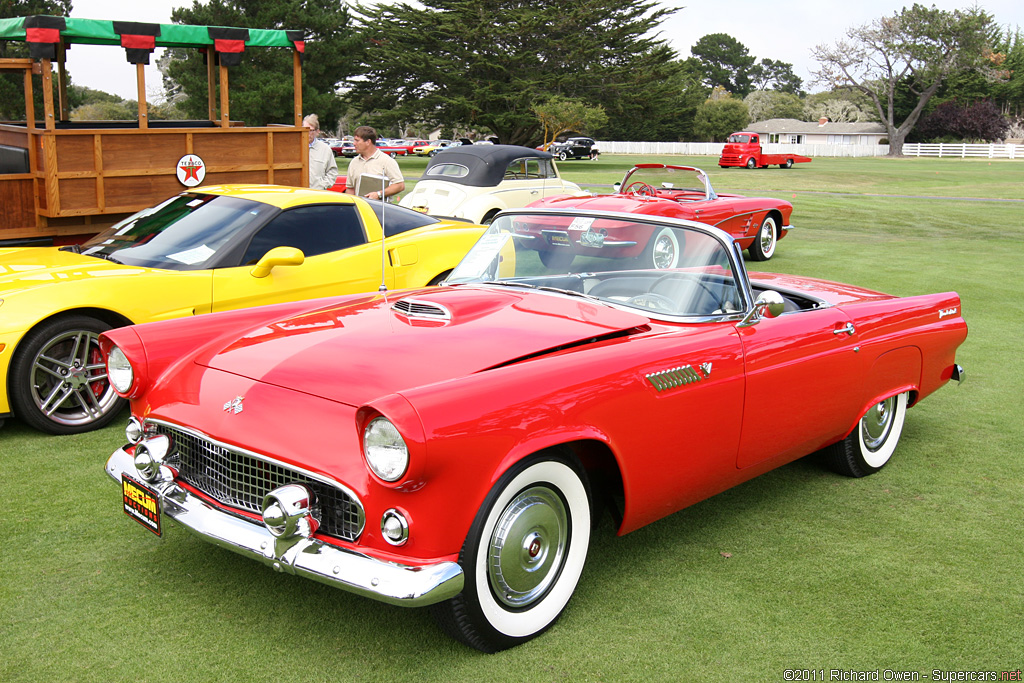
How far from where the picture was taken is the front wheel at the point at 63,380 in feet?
15.4

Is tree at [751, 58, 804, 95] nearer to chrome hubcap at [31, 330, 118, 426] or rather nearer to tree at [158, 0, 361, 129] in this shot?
tree at [158, 0, 361, 129]

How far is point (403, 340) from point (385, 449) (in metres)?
0.75

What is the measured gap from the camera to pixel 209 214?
5875 mm

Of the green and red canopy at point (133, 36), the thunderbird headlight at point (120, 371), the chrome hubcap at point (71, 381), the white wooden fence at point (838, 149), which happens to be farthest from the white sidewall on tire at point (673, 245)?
the white wooden fence at point (838, 149)

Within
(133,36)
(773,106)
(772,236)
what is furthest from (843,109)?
(133,36)

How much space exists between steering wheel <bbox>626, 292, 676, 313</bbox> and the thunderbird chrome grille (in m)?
1.60

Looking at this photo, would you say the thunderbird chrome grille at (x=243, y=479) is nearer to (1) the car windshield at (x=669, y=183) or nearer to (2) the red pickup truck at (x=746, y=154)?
(1) the car windshield at (x=669, y=183)

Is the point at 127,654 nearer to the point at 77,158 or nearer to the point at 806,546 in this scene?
the point at 806,546

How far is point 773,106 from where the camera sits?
108m

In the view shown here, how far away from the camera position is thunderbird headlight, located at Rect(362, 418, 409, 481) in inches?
101

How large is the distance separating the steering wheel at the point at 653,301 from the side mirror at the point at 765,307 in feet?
1.04

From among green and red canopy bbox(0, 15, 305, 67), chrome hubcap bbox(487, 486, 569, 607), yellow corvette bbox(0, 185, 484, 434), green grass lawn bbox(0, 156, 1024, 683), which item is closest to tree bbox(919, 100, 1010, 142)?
green and red canopy bbox(0, 15, 305, 67)

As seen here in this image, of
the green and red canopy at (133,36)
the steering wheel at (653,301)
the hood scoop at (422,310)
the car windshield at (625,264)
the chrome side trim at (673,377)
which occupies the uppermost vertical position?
the green and red canopy at (133,36)

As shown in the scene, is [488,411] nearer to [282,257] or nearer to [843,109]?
[282,257]
